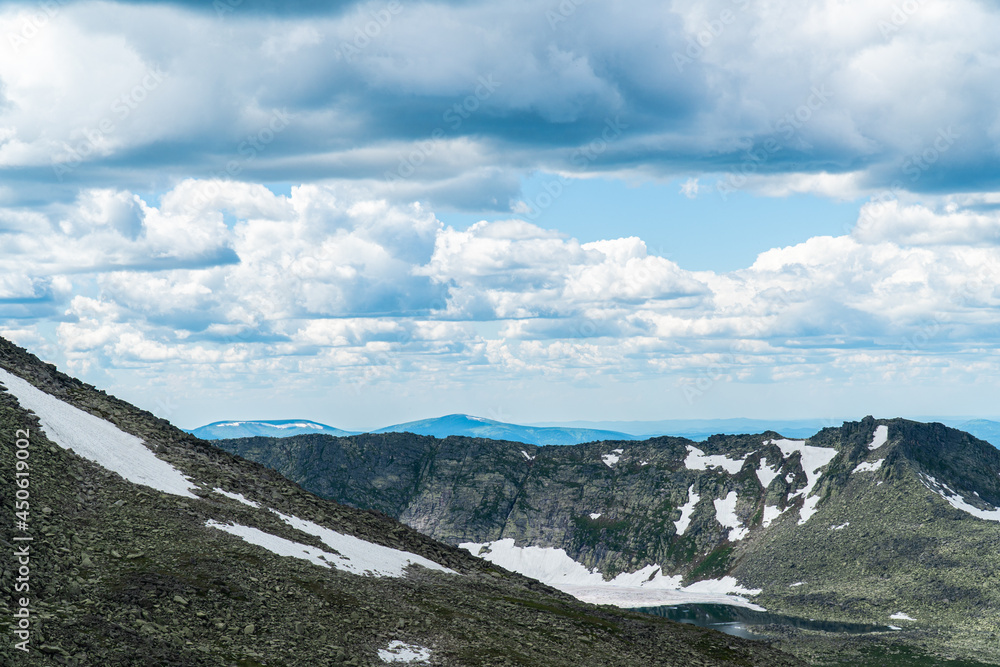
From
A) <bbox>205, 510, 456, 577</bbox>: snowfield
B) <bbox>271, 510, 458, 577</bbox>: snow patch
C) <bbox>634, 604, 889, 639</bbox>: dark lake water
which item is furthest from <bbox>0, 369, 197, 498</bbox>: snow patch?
<bbox>634, 604, 889, 639</bbox>: dark lake water

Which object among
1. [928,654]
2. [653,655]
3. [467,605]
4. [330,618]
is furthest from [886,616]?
[330,618]

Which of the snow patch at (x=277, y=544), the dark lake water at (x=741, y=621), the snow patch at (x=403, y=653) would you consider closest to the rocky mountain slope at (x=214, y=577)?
the snow patch at (x=403, y=653)

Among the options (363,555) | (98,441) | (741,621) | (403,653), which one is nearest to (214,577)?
(403,653)

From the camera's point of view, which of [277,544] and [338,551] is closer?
[277,544]

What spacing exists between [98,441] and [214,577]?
2751 cm

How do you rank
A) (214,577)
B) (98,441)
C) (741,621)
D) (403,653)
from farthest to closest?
1. (741,621)
2. (98,441)
3. (214,577)
4. (403,653)

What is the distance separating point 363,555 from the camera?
77.1m

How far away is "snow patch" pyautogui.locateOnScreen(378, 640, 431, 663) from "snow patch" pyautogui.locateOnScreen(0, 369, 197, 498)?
28.5 meters

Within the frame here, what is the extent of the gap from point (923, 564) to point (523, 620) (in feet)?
524

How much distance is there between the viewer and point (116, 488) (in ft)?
217

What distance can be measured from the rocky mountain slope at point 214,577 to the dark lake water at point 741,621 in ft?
262

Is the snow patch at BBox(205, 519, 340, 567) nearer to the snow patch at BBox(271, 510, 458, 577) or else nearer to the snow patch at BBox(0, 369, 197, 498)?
the snow patch at BBox(271, 510, 458, 577)

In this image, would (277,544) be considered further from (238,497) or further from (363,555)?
(238,497)

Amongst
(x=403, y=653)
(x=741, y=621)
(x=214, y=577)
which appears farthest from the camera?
(x=741, y=621)
